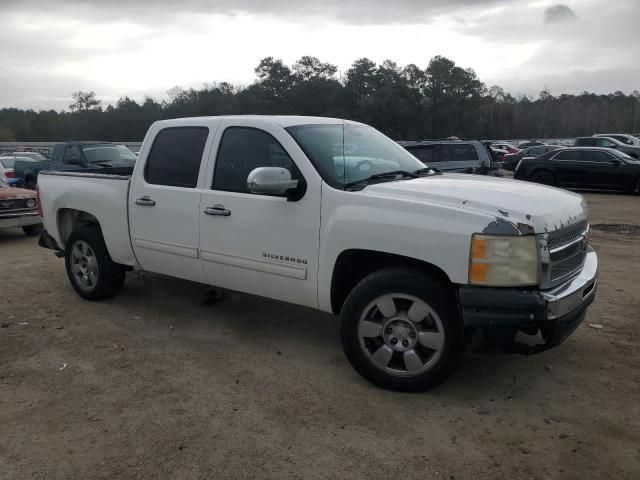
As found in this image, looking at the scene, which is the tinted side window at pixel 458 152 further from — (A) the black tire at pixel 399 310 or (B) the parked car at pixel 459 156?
(A) the black tire at pixel 399 310

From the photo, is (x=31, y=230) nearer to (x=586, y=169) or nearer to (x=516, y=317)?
(x=516, y=317)

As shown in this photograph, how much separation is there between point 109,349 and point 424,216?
2.85m

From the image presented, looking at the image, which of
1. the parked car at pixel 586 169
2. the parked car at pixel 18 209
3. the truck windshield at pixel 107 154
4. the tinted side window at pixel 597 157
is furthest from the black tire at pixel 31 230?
the tinted side window at pixel 597 157

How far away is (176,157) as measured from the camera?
4.96 meters

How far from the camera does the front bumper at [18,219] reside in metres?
10.1

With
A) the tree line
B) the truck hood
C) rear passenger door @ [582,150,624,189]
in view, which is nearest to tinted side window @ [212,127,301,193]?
the truck hood

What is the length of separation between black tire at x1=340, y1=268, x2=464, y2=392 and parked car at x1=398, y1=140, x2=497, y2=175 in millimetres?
11976

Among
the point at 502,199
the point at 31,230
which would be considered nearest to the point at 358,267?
the point at 502,199

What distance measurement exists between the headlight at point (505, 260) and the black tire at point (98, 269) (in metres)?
3.87

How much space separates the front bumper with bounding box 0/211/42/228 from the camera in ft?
33.2

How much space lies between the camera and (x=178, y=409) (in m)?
3.61

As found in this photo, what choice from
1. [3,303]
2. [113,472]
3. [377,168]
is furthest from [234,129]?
[3,303]

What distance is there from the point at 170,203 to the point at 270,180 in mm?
1415

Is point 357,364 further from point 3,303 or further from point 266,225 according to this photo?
point 3,303
